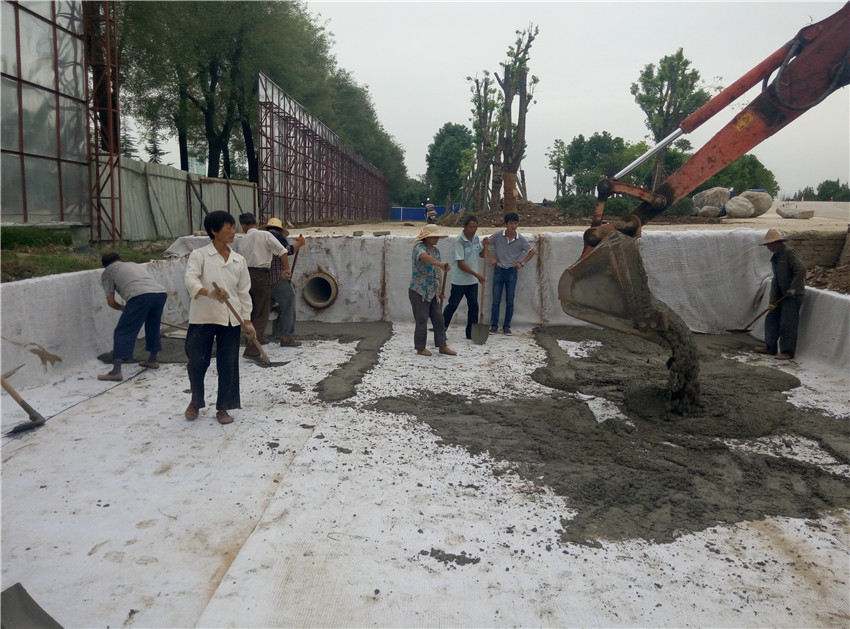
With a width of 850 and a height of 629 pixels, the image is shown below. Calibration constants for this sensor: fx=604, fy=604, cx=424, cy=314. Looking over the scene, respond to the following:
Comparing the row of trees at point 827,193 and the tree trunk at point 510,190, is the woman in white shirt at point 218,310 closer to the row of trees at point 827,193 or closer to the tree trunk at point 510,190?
the tree trunk at point 510,190

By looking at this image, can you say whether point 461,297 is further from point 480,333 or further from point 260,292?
point 260,292

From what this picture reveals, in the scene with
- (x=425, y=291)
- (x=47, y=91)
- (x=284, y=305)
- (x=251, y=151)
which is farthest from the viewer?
(x=251, y=151)

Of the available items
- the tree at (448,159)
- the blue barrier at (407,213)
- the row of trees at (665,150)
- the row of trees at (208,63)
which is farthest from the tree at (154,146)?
the blue barrier at (407,213)

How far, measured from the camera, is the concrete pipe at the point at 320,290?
8.66 metres

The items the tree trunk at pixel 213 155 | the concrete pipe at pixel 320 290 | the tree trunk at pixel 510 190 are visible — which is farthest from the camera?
the tree trunk at pixel 213 155

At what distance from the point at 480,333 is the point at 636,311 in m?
3.21

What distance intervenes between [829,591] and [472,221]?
5360 millimetres

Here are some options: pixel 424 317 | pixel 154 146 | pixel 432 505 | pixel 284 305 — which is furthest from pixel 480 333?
pixel 154 146

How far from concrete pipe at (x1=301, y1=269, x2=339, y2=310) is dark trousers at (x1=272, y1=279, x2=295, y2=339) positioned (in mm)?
1286

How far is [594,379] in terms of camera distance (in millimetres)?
5789

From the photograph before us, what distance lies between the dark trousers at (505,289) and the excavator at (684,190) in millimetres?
2823

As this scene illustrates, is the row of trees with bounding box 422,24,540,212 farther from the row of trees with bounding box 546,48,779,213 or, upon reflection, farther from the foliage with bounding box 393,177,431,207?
the foliage with bounding box 393,177,431,207

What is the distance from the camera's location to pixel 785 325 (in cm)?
692

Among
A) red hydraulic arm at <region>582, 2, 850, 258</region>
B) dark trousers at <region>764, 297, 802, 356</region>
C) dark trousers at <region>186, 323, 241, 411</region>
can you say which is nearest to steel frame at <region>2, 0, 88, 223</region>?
dark trousers at <region>186, 323, 241, 411</region>
